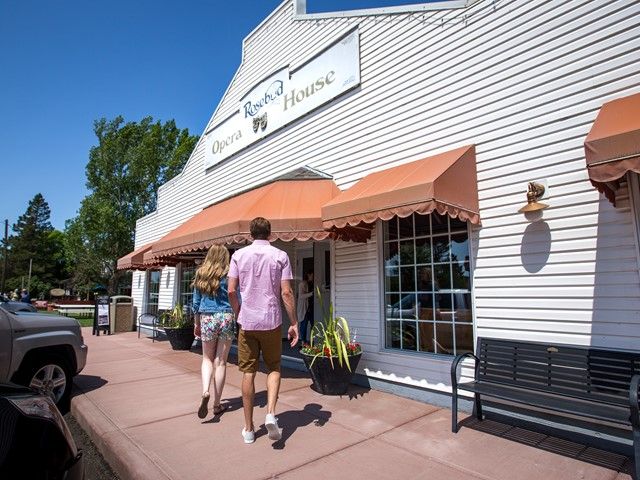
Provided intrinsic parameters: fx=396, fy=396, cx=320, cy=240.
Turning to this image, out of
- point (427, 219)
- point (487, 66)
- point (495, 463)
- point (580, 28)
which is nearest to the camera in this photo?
point (495, 463)

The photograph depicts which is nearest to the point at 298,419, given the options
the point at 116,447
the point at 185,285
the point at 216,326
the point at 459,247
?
the point at 216,326

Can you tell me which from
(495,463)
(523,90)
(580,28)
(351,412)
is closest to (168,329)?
(351,412)

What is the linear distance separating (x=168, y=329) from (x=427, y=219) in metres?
6.96

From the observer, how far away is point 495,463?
131 inches

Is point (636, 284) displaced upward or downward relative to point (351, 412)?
upward

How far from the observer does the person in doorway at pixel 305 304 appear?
882cm

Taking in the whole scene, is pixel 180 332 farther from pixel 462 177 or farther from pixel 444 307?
pixel 462 177

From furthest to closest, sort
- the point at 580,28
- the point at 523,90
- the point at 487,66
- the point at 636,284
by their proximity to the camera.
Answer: the point at 487,66 < the point at 523,90 < the point at 580,28 < the point at 636,284

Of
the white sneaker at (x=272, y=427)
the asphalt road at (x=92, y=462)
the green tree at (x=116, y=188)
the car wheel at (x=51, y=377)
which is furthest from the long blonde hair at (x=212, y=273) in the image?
the green tree at (x=116, y=188)

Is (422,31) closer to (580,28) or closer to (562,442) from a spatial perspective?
(580,28)

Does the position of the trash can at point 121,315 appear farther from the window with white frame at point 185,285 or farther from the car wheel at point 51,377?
the car wheel at point 51,377

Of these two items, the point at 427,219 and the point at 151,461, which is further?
the point at 427,219

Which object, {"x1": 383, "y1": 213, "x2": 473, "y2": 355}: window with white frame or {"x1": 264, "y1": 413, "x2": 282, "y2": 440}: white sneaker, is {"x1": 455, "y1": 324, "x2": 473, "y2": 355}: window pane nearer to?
{"x1": 383, "y1": 213, "x2": 473, "y2": 355}: window with white frame

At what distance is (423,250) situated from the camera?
5605mm
